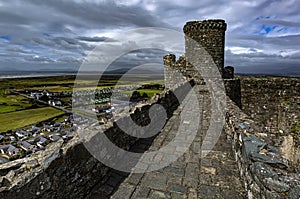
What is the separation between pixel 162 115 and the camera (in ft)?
19.7

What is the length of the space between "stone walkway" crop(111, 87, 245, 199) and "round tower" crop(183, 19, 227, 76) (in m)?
11.8

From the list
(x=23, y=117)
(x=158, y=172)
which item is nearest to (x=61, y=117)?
(x=23, y=117)

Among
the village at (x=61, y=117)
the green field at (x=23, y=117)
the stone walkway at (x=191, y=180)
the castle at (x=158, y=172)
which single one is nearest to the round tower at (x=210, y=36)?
the village at (x=61, y=117)

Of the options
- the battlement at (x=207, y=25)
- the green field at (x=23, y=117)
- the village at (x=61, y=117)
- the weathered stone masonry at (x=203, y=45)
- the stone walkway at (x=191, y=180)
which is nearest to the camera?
the stone walkway at (x=191, y=180)

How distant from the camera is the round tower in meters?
13.9

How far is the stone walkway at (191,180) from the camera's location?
2553 millimetres

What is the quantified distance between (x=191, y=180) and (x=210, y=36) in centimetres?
1329

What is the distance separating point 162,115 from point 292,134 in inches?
246

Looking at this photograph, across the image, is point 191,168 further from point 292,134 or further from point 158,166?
point 292,134

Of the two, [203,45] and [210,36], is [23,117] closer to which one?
[203,45]

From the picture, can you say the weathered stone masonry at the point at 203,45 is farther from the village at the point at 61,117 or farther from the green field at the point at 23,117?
the green field at the point at 23,117

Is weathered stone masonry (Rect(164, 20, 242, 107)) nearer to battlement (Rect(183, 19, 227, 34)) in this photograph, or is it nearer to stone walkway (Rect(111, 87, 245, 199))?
battlement (Rect(183, 19, 227, 34))

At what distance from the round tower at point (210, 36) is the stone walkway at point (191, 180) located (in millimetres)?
11849

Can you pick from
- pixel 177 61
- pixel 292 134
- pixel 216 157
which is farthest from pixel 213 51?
pixel 216 157
